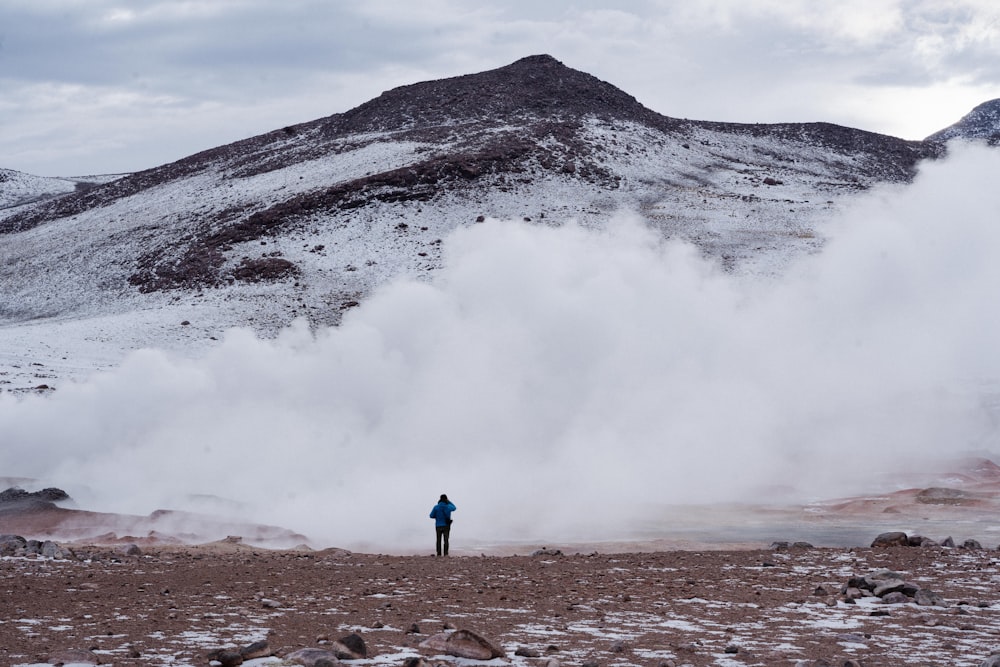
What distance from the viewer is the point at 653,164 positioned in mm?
73125

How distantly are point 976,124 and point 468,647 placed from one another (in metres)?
143

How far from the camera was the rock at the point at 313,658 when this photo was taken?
7977mm

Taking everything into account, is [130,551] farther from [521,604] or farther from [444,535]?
[521,604]

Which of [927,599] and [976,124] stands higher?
[976,124]

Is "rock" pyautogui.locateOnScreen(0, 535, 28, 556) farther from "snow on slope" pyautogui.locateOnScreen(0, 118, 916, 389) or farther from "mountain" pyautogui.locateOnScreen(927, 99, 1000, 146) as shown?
"mountain" pyautogui.locateOnScreen(927, 99, 1000, 146)

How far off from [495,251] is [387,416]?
13670 mm

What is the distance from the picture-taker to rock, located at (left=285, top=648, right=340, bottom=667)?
7.98 meters

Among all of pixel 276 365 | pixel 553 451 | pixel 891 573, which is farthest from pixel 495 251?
pixel 891 573

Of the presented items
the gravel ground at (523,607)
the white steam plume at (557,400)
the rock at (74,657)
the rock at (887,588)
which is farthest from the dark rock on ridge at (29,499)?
the rock at (887,588)

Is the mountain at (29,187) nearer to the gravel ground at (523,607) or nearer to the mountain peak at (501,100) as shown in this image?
the mountain peak at (501,100)

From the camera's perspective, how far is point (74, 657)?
8227 mm

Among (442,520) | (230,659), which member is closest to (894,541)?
(442,520)

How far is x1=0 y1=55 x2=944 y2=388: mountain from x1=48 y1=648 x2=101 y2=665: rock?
1254 inches

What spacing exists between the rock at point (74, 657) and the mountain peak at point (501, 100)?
245 feet
